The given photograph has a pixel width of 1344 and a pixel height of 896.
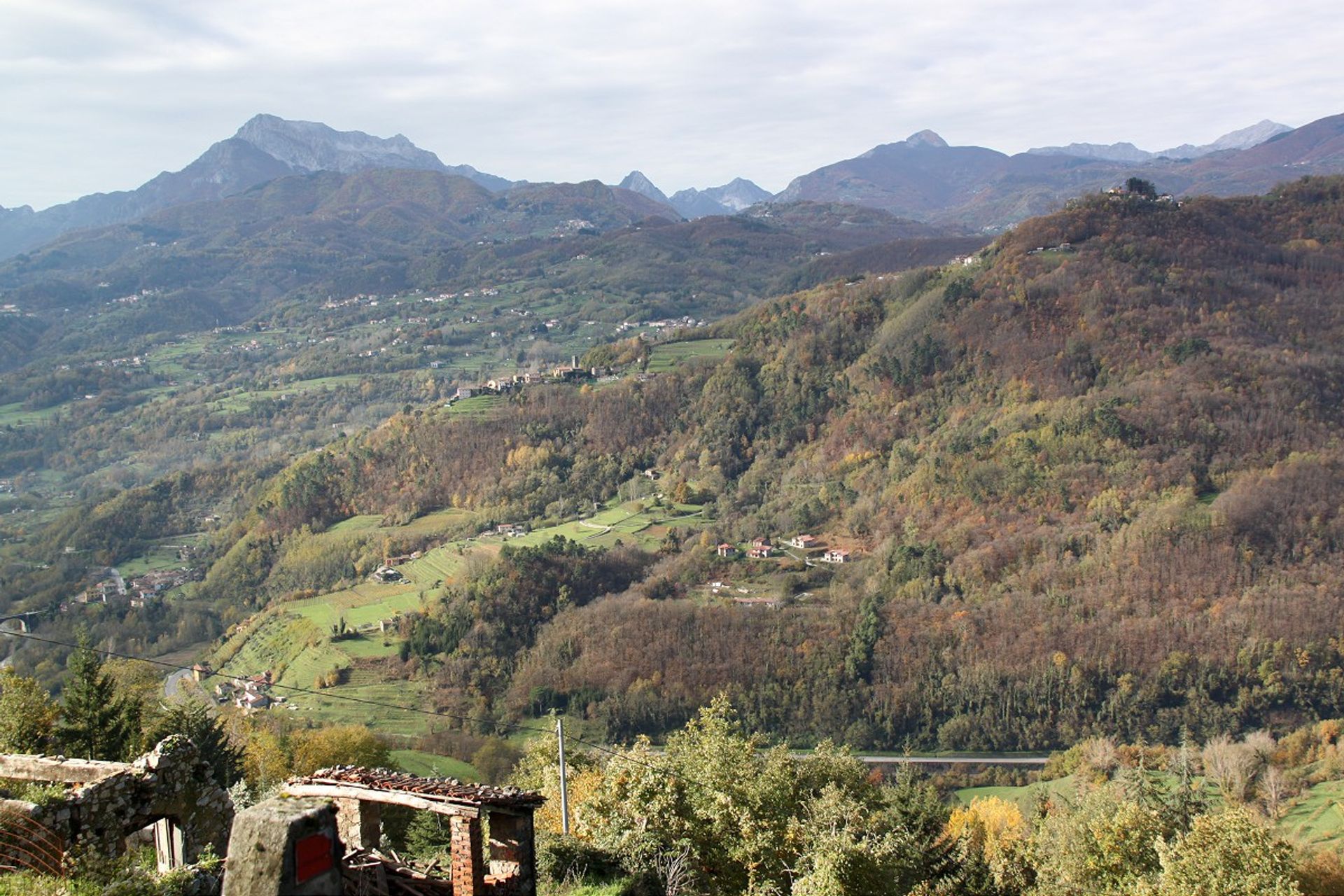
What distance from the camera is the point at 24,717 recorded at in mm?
17641

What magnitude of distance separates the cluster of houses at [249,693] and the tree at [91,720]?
23412 mm

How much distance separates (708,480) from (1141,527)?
34.6m

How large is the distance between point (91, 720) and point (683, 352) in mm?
83337

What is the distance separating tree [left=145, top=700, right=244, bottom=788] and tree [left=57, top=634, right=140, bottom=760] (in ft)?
2.76

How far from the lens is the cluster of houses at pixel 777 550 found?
60.8 m

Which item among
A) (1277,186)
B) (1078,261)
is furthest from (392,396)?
(1277,186)

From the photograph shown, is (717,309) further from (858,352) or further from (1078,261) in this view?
(1078,261)

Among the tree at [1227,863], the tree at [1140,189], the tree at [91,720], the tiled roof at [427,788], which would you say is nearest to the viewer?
the tiled roof at [427,788]

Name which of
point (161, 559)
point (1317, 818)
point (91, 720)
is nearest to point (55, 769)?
point (91, 720)

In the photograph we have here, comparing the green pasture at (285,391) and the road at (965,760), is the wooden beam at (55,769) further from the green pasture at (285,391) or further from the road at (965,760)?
the green pasture at (285,391)

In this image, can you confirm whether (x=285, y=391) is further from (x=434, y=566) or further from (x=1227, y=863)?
(x=1227, y=863)

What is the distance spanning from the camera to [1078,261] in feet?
254

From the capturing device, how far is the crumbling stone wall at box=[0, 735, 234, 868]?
995 centimetres

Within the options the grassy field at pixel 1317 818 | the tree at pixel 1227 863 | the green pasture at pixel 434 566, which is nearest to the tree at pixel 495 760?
the tree at pixel 1227 863
